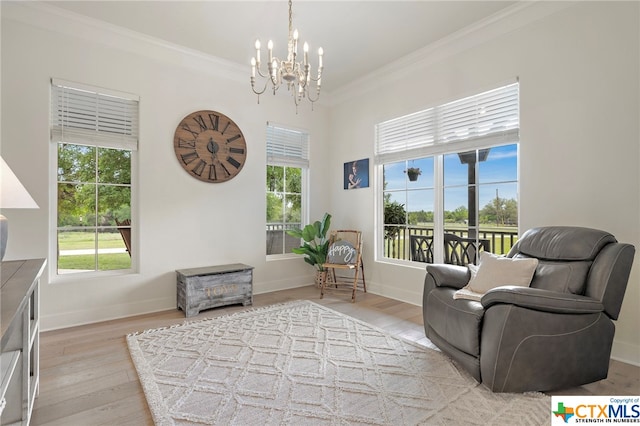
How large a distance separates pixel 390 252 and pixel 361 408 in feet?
8.94

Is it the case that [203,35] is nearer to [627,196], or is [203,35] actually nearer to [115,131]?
[115,131]

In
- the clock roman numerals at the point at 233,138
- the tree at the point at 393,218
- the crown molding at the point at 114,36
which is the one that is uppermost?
the crown molding at the point at 114,36

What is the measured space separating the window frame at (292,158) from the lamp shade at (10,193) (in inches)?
111

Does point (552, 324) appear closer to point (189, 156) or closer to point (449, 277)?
point (449, 277)

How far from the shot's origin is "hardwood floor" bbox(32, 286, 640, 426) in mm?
1782

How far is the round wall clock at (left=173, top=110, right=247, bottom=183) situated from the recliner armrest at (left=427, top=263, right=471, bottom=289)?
8.83 ft

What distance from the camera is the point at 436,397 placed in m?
1.90

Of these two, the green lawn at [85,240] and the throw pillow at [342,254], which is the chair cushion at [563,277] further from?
the green lawn at [85,240]

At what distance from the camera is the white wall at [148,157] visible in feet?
9.56

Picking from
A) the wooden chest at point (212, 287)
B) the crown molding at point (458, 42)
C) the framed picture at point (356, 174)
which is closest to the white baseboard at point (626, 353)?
the crown molding at point (458, 42)

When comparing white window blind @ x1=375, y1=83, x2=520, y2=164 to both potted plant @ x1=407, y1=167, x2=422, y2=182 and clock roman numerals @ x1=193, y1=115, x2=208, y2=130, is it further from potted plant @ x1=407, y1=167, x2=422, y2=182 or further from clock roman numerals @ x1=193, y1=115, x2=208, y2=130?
clock roman numerals @ x1=193, y1=115, x2=208, y2=130

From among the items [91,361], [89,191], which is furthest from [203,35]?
[91,361]

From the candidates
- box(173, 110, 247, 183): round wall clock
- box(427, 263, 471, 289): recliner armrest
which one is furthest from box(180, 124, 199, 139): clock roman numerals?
box(427, 263, 471, 289): recliner armrest

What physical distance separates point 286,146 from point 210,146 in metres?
1.14
